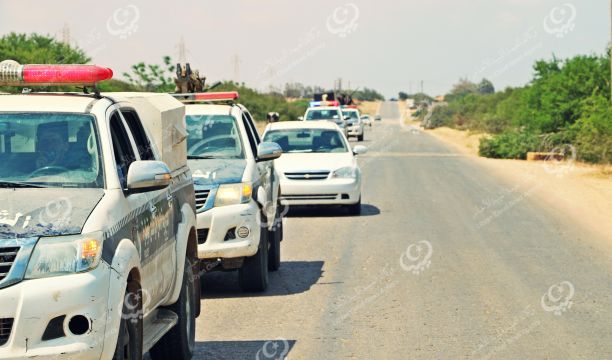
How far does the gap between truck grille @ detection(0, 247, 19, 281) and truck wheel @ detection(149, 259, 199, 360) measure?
238 centimetres

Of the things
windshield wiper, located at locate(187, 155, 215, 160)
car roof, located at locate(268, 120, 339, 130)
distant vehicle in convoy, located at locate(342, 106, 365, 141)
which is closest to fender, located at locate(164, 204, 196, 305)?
windshield wiper, located at locate(187, 155, 215, 160)

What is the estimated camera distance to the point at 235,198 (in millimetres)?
11227

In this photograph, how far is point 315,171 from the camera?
19.2 m

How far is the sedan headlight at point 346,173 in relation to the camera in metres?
19.1

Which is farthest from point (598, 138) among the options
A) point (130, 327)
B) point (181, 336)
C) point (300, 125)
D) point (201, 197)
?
point (130, 327)

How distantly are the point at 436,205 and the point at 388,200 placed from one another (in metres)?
1.52

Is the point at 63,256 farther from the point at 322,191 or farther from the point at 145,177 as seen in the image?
the point at 322,191

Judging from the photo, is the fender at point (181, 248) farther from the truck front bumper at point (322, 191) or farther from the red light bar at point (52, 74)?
the truck front bumper at point (322, 191)

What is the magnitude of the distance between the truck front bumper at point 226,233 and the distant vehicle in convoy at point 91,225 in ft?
7.28

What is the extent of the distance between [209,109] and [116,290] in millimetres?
7112

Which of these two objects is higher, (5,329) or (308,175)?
(5,329)

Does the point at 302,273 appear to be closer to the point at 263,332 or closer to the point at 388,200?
the point at 263,332

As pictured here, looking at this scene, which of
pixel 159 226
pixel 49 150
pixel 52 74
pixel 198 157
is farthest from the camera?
pixel 198 157

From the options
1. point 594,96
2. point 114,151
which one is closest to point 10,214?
point 114,151
